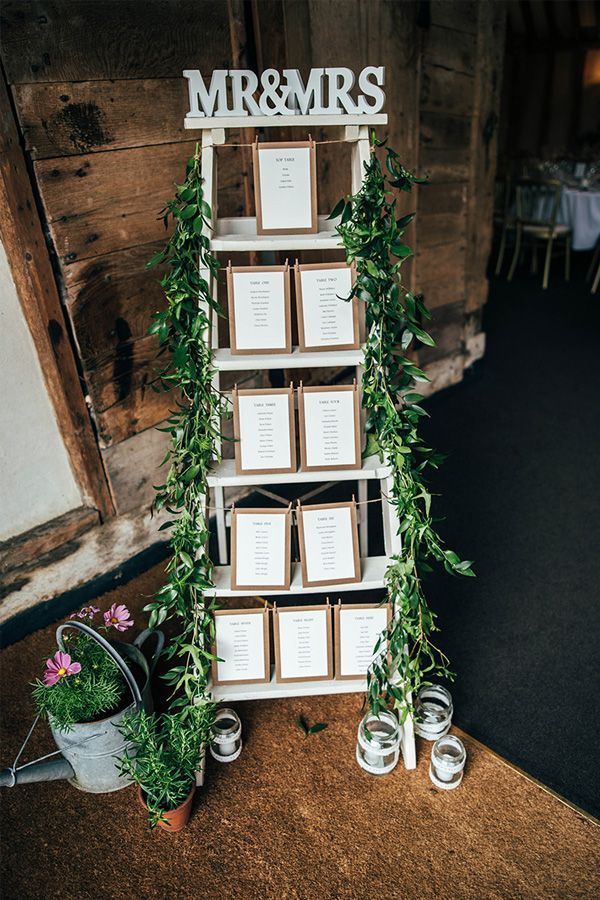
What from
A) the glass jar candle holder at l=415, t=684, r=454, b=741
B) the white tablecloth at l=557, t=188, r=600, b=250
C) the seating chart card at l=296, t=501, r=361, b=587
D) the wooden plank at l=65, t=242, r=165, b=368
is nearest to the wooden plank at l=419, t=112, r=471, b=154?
the wooden plank at l=65, t=242, r=165, b=368

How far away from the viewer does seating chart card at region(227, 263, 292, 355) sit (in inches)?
64.6

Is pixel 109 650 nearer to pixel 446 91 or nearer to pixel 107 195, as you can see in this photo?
pixel 107 195

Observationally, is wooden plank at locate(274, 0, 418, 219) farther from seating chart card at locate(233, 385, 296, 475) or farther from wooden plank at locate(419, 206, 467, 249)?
seating chart card at locate(233, 385, 296, 475)

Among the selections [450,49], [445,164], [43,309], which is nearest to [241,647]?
[43,309]

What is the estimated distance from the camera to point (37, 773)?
1.72 meters

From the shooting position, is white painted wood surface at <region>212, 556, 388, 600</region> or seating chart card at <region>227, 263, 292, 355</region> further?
white painted wood surface at <region>212, 556, 388, 600</region>

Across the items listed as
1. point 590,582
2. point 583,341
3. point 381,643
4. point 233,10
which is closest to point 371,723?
point 381,643

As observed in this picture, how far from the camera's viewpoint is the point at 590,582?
2.54 m

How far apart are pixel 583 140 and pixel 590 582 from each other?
822 centimetres

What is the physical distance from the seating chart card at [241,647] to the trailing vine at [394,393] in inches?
11.8

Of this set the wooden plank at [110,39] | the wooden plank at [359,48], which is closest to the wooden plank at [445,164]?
the wooden plank at [359,48]

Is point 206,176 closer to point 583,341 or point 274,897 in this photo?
point 274,897

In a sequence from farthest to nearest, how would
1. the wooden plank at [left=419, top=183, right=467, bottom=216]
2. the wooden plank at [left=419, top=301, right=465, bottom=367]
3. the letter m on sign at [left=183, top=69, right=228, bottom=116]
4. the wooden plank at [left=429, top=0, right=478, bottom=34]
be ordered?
the wooden plank at [left=419, top=301, right=465, bottom=367]
the wooden plank at [left=419, top=183, right=467, bottom=216]
the wooden plank at [left=429, top=0, right=478, bottom=34]
the letter m on sign at [left=183, top=69, right=228, bottom=116]

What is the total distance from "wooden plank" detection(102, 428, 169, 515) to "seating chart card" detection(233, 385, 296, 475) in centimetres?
84
